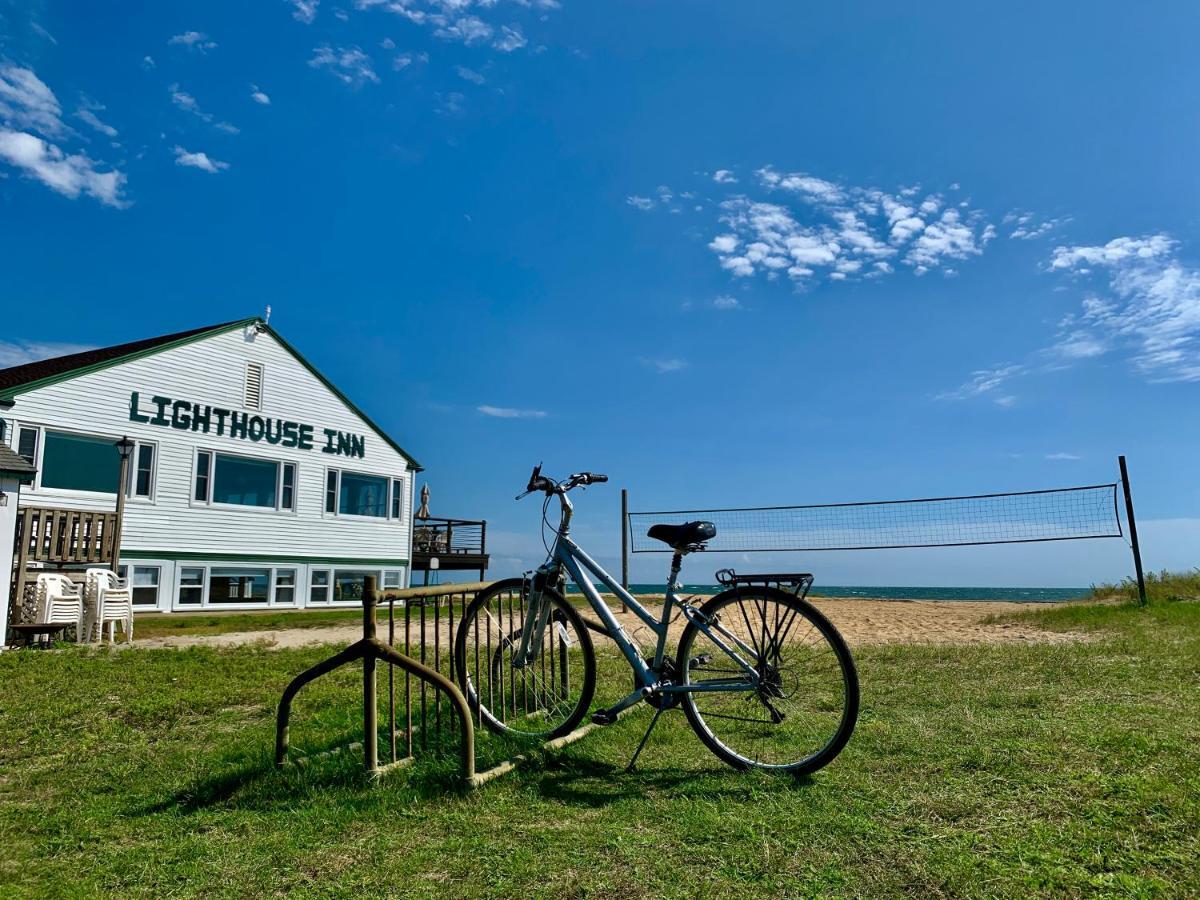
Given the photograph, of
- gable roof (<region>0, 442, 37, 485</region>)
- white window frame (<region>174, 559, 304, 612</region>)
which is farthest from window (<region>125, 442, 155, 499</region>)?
gable roof (<region>0, 442, 37, 485</region>)

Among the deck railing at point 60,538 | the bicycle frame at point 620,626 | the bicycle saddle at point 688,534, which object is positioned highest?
the deck railing at point 60,538

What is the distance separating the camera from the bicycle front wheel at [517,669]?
14.3 ft

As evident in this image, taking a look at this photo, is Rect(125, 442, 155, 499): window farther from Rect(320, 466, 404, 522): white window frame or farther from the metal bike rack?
the metal bike rack

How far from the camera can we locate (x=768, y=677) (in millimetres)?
3795

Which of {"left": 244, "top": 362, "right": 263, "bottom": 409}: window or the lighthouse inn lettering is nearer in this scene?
the lighthouse inn lettering

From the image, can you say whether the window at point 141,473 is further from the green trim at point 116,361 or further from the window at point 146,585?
the green trim at point 116,361

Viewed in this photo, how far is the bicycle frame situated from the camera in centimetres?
383

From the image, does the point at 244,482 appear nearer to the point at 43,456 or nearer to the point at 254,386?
the point at 254,386

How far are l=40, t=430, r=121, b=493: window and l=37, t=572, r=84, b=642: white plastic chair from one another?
9142 mm

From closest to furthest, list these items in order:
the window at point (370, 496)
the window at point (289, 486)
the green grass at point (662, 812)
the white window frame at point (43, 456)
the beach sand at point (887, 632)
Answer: the green grass at point (662, 812) < the beach sand at point (887, 632) < the white window frame at point (43, 456) < the window at point (289, 486) < the window at point (370, 496)

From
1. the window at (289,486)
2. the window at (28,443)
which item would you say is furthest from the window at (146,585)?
the window at (289,486)

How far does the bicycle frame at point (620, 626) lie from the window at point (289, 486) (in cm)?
1931

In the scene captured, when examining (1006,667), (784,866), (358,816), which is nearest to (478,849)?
(358,816)

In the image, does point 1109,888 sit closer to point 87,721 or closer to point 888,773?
point 888,773
